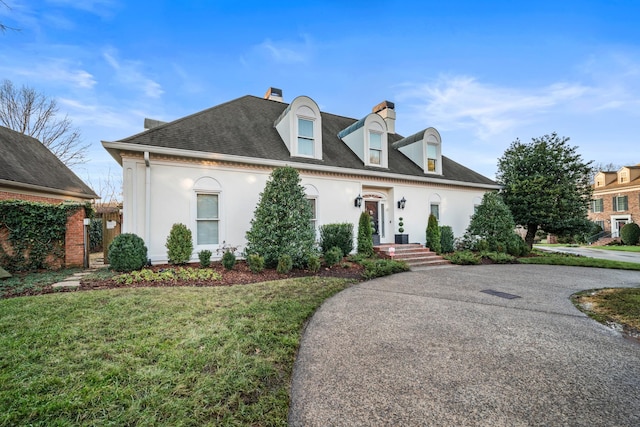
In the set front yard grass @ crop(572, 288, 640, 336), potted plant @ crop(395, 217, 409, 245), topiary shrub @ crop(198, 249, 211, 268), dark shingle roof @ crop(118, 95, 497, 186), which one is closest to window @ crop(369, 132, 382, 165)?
dark shingle roof @ crop(118, 95, 497, 186)

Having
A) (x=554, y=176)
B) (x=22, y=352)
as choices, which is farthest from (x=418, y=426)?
(x=554, y=176)

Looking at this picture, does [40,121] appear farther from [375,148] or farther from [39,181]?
[375,148]

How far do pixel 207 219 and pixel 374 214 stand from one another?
6961 millimetres

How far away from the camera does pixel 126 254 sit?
6.83 metres

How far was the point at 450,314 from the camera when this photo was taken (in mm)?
4289

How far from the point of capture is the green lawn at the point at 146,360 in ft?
6.23

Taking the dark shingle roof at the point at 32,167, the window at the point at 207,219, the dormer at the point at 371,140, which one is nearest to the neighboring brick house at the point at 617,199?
the dormer at the point at 371,140

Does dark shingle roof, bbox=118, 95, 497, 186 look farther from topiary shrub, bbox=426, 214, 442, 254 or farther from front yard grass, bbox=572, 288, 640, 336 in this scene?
front yard grass, bbox=572, 288, 640, 336

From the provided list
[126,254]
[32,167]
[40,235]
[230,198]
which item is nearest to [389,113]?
[230,198]

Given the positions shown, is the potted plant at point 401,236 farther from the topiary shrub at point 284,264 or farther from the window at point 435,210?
the topiary shrub at point 284,264

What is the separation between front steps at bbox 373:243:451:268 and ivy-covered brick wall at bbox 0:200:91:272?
1021 centimetres

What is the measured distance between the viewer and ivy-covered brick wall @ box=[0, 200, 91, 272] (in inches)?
288

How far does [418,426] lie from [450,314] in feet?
9.12

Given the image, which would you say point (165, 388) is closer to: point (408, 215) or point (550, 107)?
point (408, 215)
